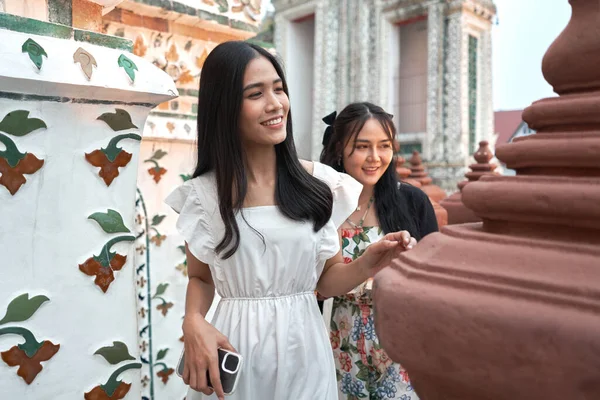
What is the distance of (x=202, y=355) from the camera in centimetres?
120

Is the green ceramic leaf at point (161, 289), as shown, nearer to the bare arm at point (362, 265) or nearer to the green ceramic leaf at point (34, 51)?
the bare arm at point (362, 265)

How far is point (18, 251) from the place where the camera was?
128 centimetres

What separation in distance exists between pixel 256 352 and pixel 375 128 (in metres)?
0.99

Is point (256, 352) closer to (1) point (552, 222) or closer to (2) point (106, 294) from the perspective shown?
(2) point (106, 294)

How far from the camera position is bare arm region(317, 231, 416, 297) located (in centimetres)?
123

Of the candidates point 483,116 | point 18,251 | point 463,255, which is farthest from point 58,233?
point 483,116

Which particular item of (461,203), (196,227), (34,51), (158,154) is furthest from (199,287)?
(461,203)

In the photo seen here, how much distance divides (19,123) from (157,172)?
126 centimetres

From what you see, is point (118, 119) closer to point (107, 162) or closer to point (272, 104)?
point (107, 162)

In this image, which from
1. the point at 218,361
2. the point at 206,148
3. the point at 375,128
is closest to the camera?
the point at 218,361

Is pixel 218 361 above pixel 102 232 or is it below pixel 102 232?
below

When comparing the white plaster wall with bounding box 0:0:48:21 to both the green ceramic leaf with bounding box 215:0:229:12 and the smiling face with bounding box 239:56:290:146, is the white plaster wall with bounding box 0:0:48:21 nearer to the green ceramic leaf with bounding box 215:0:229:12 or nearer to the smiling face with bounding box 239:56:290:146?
the smiling face with bounding box 239:56:290:146

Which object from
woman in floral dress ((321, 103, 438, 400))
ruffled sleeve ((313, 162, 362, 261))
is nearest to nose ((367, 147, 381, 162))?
woman in floral dress ((321, 103, 438, 400))

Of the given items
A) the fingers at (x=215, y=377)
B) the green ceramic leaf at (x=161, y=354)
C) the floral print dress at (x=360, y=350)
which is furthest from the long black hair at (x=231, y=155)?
the green ceramic leaf at (x=161, y=354)
